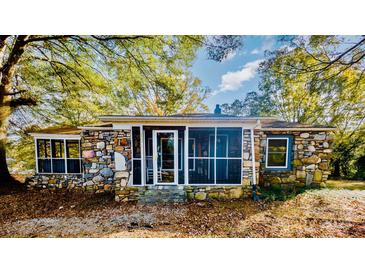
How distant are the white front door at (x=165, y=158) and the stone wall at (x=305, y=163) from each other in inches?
132

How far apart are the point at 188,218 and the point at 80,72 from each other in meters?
7.16

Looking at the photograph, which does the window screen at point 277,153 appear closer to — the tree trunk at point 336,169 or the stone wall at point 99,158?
the tree trunk at point 336,169

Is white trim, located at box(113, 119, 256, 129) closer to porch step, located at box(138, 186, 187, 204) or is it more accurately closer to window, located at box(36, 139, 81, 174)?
porch step, located at box(138, 186, 187, 204)

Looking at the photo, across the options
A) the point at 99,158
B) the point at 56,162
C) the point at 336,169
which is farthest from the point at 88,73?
the point at 336,169


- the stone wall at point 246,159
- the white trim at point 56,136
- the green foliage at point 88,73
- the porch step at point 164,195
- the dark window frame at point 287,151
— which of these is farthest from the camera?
the white trim at point 56,136

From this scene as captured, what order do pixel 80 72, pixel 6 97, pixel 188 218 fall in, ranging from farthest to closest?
pixel 80 72, pixel 6 97, pixel 188 218

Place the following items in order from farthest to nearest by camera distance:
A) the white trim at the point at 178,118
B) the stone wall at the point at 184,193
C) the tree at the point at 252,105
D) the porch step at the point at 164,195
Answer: the tree at the point at 252,105, the stone wall at the point at 184,193, the porch step at the point at 164,195, the white trim at the point at 178,118

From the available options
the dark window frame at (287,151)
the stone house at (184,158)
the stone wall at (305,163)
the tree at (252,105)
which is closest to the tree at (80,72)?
the stone house at (184,158)

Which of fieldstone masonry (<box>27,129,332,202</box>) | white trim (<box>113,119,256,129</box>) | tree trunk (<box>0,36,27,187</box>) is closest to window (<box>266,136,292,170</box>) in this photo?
fieldstone masonry (<box>27,129,332,202</box>)

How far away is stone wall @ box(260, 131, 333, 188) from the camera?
5.61 meters

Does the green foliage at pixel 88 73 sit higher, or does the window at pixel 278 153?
the green foliage at pixel 88 73

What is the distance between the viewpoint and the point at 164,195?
4457 millimetres

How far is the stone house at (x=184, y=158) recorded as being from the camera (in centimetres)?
450

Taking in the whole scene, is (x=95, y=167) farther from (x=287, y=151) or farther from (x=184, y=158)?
(x=287, y=151)
